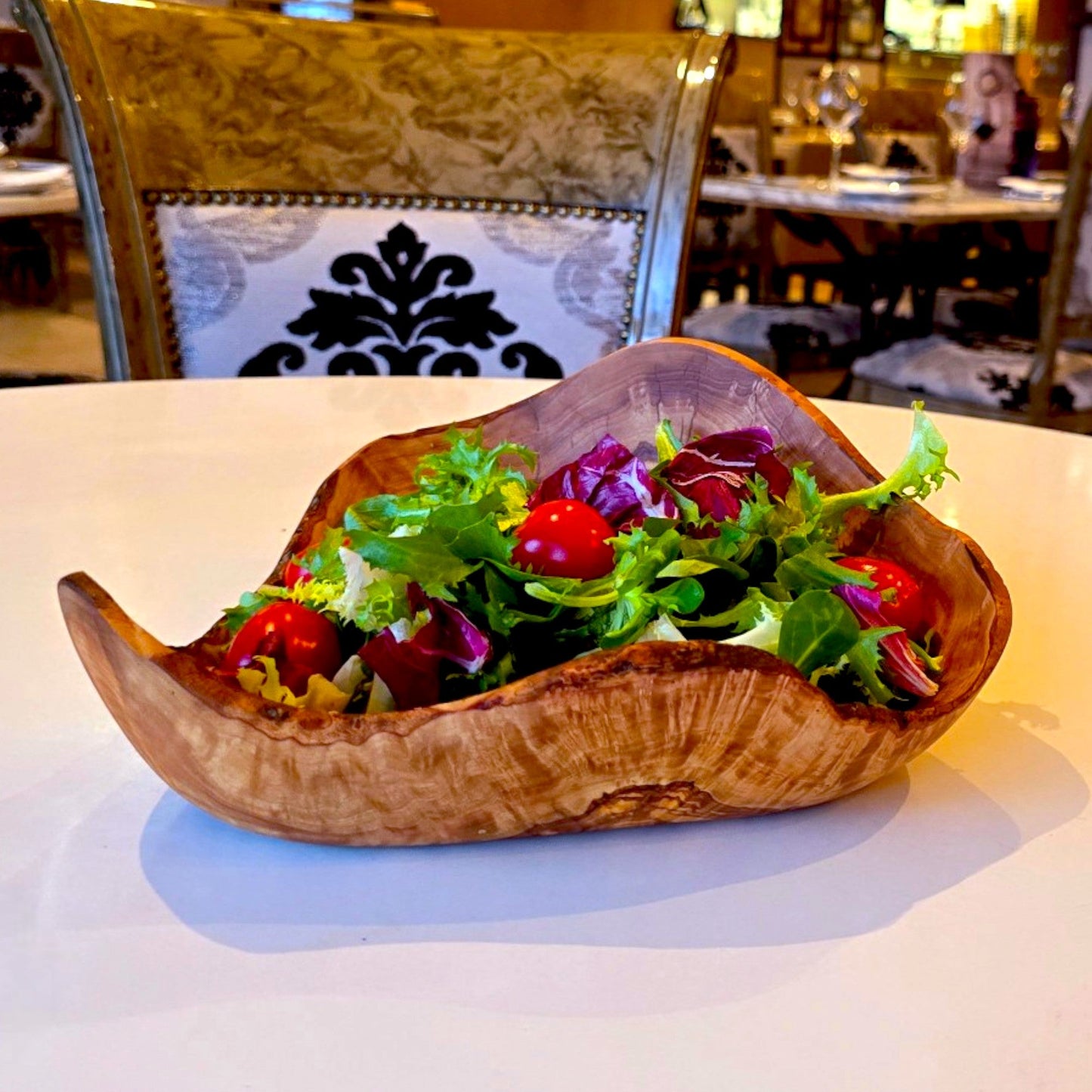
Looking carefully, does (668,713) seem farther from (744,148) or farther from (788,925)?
(744,148)

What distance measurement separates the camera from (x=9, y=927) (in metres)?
0.33

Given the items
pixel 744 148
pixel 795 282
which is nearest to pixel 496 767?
pixel 744 148

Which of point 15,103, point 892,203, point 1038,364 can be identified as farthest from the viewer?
point 15,103

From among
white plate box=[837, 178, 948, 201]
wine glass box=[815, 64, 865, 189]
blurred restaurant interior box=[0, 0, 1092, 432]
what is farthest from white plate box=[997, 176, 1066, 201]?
wine glass box=[815, 64, 865, 189]

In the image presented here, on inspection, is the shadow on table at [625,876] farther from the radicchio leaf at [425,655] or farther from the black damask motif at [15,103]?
the black damask motif at [15,103]

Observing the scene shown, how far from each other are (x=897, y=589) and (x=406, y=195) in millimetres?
833

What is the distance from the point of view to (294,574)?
47 centimetres

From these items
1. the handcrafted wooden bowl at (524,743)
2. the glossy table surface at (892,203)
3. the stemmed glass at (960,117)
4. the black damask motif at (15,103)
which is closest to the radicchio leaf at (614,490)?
the handcrafted wooden bowl at (524,743)

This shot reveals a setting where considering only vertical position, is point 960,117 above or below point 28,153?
above

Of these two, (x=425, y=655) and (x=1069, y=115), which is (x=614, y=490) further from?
(x=1069, y=115)

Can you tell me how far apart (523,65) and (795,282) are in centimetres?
550

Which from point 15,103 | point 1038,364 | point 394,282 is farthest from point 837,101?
point 394,282

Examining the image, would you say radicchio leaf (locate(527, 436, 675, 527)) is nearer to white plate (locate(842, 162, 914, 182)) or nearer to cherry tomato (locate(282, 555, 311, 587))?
cherry tomato (locate(282, 555, 311, 587))

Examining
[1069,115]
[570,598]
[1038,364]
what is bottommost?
[1038,364]
